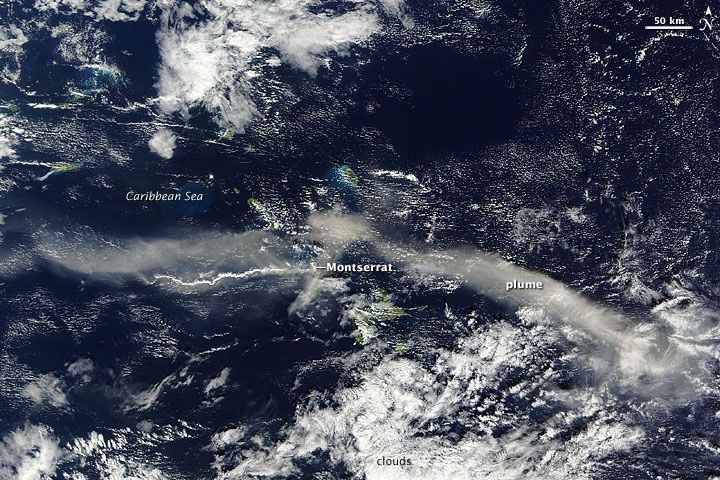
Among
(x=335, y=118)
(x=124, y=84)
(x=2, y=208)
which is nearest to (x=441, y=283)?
(x=335, y=118)

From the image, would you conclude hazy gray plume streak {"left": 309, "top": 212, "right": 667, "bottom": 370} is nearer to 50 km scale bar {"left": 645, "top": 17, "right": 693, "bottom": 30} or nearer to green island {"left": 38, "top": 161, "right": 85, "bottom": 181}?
green island {"left": 38, "top": 161, "right": 85, "bottom": 181}

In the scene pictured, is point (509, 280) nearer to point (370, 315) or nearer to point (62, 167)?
point (370, 315)

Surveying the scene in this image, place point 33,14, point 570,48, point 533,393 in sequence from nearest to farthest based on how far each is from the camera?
point 533,393
point 570,48
point 33,14

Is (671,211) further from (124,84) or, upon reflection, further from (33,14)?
(33,14)

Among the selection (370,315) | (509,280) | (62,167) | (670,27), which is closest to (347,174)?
(370,315)

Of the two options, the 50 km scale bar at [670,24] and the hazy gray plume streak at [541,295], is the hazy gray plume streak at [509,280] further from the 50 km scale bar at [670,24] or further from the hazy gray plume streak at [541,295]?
the 50 km scale bar at [670,24]

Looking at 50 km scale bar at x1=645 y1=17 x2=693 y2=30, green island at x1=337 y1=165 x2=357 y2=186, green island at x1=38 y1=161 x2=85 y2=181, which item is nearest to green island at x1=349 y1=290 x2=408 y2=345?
green island at x1=337 y1=165 x2=357 y2=186

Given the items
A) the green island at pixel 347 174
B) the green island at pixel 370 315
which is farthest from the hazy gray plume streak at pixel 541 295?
the green island at pixel 347 174

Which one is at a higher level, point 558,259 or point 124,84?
point 124,84
